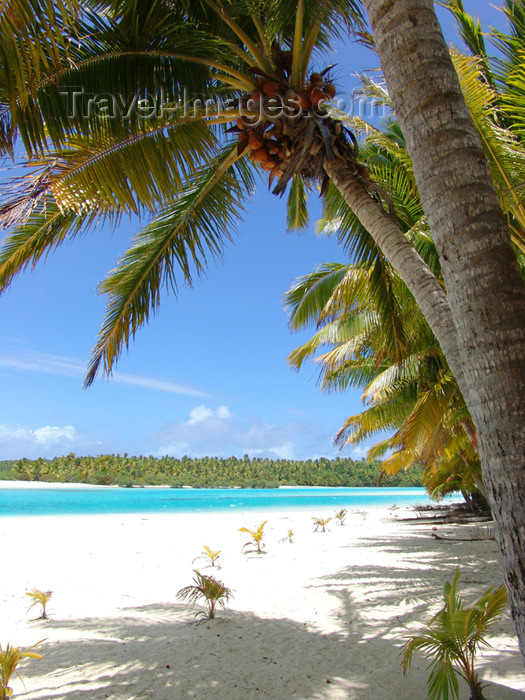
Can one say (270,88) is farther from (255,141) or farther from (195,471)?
(195,471)

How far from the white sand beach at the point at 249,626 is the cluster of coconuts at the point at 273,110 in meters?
4.27

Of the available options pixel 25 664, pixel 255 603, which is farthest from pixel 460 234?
pixel 255 603

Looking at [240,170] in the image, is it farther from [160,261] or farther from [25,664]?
[25,664]

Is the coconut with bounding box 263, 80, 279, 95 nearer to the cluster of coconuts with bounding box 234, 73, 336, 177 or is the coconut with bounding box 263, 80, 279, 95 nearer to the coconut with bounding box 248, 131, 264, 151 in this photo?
the cluster of coconuts with bounding box 234, 73, 336, 177

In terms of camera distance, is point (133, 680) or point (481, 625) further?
point (133, 680)

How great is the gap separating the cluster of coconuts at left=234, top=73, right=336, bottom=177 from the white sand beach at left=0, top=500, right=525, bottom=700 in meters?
4.27

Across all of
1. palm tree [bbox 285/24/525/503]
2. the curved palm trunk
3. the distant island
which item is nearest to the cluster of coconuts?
the curved palm trunk

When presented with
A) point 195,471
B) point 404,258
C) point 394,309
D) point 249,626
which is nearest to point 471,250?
point 404,258

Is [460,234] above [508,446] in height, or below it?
above

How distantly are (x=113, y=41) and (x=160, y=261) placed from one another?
7.07 feet

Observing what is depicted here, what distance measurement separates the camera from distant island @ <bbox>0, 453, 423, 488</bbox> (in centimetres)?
6519

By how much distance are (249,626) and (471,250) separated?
14.6 feet

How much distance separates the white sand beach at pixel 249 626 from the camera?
10.6ft

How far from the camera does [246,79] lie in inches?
159
